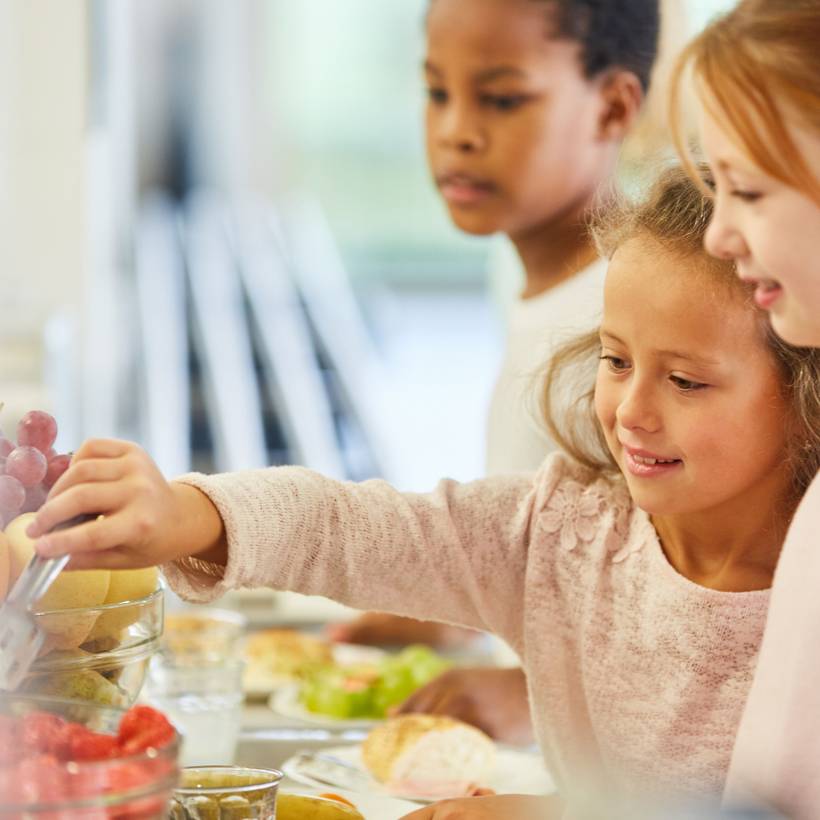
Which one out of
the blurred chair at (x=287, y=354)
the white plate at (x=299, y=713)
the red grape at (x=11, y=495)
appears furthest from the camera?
the blurred chair at (x=287, y=354)

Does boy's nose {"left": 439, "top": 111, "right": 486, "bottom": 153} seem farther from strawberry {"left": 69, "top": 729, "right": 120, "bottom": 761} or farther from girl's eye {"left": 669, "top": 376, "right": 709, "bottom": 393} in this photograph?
strawberry {"left": 69, "top": 729, "right": 120, "bottom": 761}

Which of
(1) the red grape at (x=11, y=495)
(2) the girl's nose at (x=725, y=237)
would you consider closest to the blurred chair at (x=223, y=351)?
(1) the red grape at (x=11, y=495)

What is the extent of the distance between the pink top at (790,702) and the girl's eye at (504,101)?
1.09 metres

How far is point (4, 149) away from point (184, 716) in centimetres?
342

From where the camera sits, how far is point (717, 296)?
115 centimetres

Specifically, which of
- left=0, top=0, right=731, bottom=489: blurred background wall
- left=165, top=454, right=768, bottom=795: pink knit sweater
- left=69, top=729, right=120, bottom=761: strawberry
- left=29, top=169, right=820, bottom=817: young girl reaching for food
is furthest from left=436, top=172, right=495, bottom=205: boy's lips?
left=69, top=729, right=120, bottom=761: strawberry

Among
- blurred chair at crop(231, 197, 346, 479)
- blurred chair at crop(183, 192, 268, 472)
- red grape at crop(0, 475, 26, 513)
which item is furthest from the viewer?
blurred chair at crop(183, 192, 268, 472)

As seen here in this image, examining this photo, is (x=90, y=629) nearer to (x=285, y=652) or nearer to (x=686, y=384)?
(x=686, y=384)

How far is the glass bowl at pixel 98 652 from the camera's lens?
967 mm

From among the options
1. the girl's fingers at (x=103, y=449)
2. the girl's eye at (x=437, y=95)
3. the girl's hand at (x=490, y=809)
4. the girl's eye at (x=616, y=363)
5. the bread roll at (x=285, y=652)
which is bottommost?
the bread roll at (x=285, y=652)

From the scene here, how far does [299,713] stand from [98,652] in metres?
0.76

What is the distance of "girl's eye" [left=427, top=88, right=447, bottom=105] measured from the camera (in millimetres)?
2010

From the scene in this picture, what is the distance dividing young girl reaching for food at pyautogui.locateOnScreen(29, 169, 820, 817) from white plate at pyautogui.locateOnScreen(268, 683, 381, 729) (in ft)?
1.13

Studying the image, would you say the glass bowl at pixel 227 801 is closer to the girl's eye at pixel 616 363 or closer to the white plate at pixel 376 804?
the white plate at pixel 376 804
